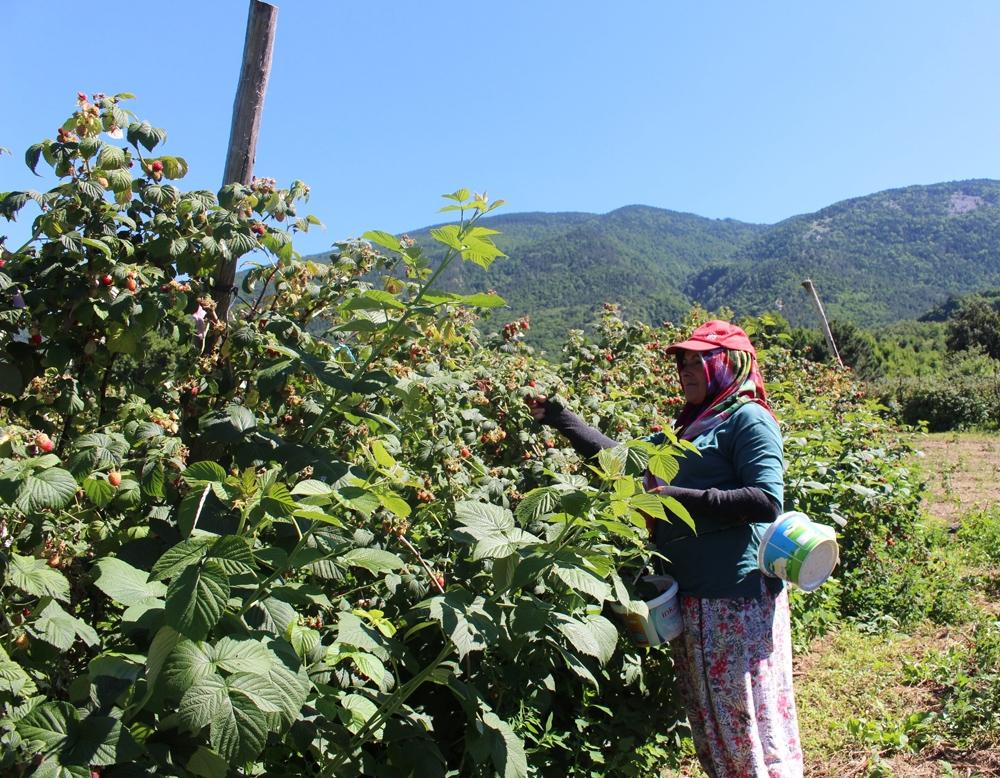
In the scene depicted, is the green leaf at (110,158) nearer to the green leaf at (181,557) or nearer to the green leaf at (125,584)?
the green leaf at (125,584)

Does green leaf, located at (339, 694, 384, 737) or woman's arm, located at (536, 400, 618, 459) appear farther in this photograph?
woman's arm, located at (536, 400, 618, 459)

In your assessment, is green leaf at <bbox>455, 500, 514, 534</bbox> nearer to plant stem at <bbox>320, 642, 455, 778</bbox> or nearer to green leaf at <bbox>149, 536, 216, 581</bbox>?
plant stem at <bbox>320, 642, 455, 778</bbox>

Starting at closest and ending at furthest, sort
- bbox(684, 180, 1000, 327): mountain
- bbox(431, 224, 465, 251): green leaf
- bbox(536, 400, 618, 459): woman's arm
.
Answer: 1. bbox(431, 224, 465, 251): green leaf
2. bbox(536, 400, 618, 459): woman's arm
3. bbox(684, 180, 1000, 327): mountain

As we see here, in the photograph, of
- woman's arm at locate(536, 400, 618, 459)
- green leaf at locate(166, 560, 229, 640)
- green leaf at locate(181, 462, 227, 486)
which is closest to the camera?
green leaf at locate(166, 560, 229, 640)

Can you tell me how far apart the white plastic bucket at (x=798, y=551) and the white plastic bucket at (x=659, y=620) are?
0.29 metres

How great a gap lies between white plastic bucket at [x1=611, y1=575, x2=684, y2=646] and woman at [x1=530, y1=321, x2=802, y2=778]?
0.04 m

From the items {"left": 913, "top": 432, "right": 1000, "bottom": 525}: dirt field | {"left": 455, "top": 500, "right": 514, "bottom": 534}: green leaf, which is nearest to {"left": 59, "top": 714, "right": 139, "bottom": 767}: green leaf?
{"left": 455, "top": 500, "right": 514, "bottom": 534}: green leaf

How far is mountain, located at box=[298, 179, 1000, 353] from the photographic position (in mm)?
108431

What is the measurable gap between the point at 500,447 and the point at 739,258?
518 ft

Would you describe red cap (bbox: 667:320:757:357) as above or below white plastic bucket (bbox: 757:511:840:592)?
above

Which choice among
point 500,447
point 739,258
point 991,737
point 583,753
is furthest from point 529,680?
point 739,258

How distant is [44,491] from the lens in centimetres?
139

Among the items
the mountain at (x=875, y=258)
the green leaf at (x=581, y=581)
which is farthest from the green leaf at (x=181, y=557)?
the mountain at (x=875, y=258)

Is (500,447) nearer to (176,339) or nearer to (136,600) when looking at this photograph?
(176,339)
